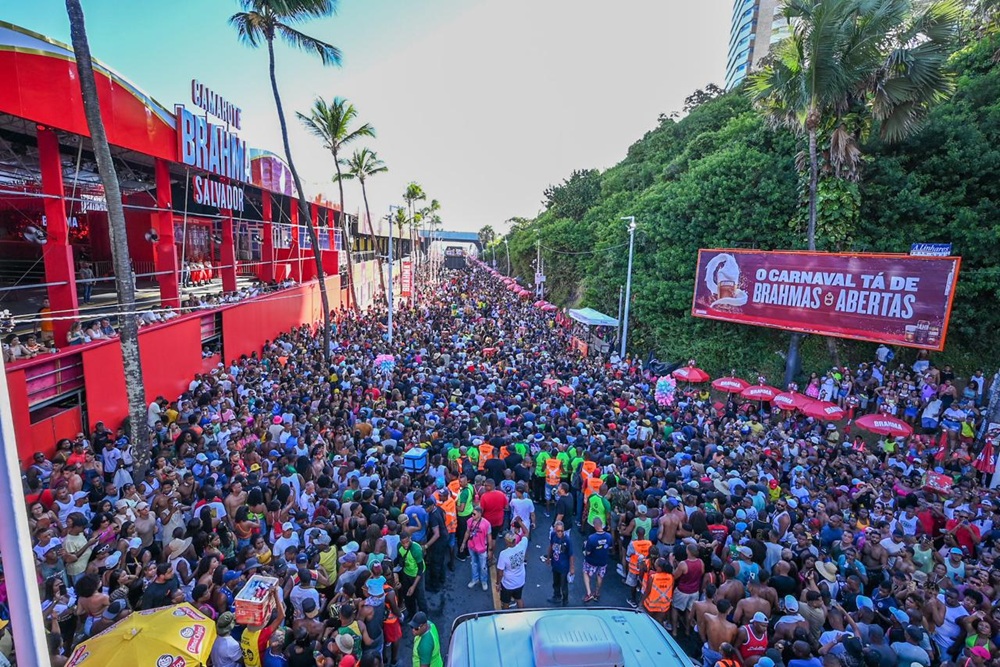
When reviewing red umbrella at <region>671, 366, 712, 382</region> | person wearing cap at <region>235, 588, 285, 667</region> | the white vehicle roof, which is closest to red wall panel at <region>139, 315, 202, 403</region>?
person wearing cap at <region>235, 588, 285, 667</region>

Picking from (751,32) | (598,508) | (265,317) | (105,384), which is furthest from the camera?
(751,32)

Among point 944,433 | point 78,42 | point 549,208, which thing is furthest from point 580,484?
point 549,208

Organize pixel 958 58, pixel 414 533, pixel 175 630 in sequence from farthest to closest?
pixel 958 58 → pixel 414 533 → pixel 175 630

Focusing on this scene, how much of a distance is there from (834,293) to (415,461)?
13221 mm

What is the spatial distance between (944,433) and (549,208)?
3783 centimetres

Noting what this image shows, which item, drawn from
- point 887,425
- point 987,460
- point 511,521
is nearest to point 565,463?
point 511,521

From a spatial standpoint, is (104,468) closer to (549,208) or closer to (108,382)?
(108,382)

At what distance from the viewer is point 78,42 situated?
8375 mm

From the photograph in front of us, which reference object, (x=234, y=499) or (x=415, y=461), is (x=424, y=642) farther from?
(x=415, y=461)

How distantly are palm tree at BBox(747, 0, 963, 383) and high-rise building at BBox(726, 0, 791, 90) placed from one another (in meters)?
73.0

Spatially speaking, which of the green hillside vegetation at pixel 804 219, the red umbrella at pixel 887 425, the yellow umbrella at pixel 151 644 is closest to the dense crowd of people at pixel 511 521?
the yellow umbrella at pixel 151 644

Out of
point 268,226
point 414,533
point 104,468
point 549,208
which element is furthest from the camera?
point 549,208

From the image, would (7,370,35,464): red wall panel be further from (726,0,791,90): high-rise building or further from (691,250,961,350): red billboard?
(726,0,791,90): high-rise building

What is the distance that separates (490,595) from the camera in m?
7.50
